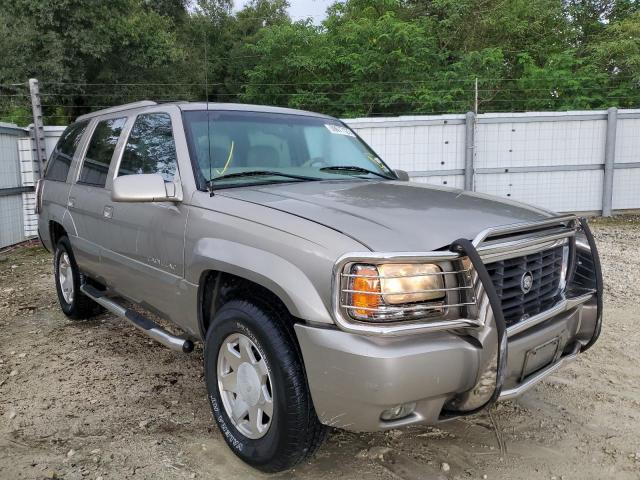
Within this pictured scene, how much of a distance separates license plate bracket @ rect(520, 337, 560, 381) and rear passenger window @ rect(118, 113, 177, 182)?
2216mm

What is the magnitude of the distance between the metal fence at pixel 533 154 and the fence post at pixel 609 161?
0.06 ft

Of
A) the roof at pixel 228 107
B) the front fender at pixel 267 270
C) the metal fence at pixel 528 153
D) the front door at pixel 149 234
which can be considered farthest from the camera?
the metal fence at pixel 528 153

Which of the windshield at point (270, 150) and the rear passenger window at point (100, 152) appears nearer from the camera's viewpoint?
the windshield at point (270, 150)

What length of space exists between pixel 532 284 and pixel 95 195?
321 cm

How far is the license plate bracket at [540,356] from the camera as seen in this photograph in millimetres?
2471

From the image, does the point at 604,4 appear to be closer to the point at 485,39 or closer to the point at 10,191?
the point at 485,39

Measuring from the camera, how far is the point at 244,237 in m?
2.64

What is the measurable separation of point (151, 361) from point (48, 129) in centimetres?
685

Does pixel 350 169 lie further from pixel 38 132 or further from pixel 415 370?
pixel 38 132

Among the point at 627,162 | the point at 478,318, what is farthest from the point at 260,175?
the point at 627,162

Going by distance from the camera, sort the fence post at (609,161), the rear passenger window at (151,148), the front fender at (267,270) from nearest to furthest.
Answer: the front fender at (267,270), the rear passenger window at (151,148), the fence post at (609,161)

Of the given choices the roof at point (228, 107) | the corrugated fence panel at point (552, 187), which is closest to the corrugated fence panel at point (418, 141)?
the corrugated fence panel at point (552, 187)

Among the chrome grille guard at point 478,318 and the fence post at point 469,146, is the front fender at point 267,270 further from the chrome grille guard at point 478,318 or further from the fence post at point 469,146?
the fence post at point 469,146

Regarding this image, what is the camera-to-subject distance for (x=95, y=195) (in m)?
4.19
